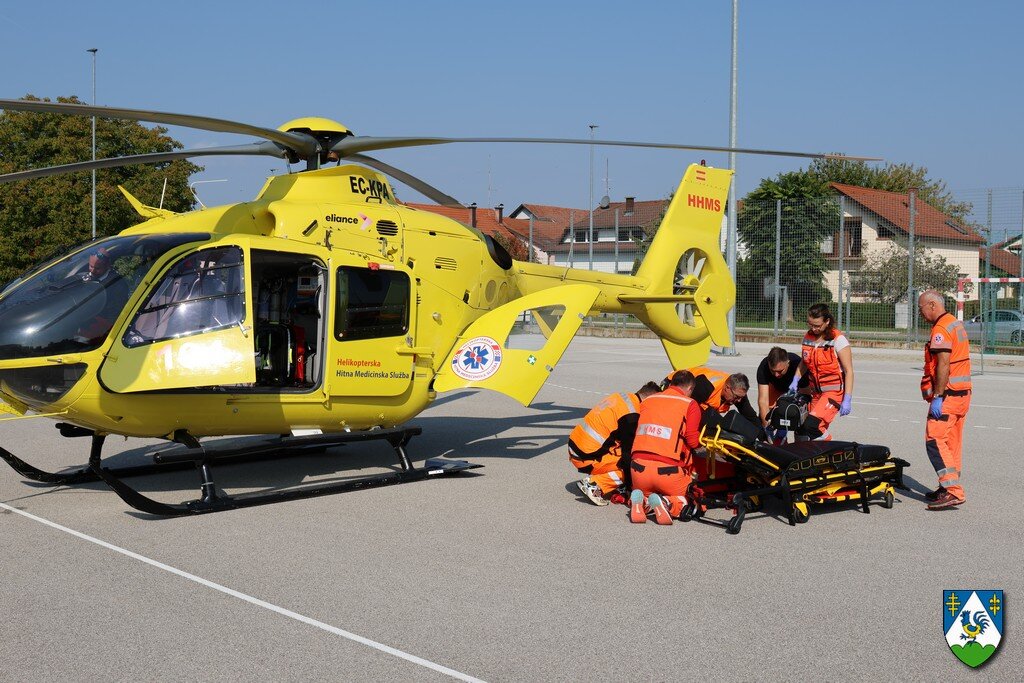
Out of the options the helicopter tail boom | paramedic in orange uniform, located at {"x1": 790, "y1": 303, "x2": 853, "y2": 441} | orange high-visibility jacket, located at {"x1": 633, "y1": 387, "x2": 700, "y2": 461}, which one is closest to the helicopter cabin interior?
orange high-visibility jacket, located at {"x1": 633, "y1": 387, "x2": 700, "y2": 461}

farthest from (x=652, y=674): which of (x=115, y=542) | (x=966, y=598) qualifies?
(x=115, y=542)

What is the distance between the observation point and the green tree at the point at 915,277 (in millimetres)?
26906

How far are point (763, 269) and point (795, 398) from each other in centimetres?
2212

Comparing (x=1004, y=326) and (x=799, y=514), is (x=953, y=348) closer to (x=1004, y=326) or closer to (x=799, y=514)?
(x=799, y=514)

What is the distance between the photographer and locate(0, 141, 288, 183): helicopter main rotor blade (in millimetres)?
6840

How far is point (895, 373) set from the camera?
19469 mm

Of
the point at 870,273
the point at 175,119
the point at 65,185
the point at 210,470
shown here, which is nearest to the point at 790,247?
the point at 870,273

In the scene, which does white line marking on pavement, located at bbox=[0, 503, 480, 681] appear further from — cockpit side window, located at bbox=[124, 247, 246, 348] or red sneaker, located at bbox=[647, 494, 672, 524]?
red sneaker, located at bbox=[647, 494, 672, 524]

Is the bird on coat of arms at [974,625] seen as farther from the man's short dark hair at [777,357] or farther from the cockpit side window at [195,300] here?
the cockpit side window at [195,300]

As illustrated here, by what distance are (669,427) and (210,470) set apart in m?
3.92

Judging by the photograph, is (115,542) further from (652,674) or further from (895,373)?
(895,373)

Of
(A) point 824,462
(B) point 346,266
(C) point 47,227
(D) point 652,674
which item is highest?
(C) point 47,227

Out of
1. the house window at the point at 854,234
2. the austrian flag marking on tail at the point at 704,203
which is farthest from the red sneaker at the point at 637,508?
the house window at the point at 854,234

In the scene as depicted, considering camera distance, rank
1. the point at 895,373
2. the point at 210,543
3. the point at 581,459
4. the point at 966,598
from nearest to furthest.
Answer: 1. the point at 966,598
2. the point at 210,543
3. the point at 581,459
4. the point at 895,373
